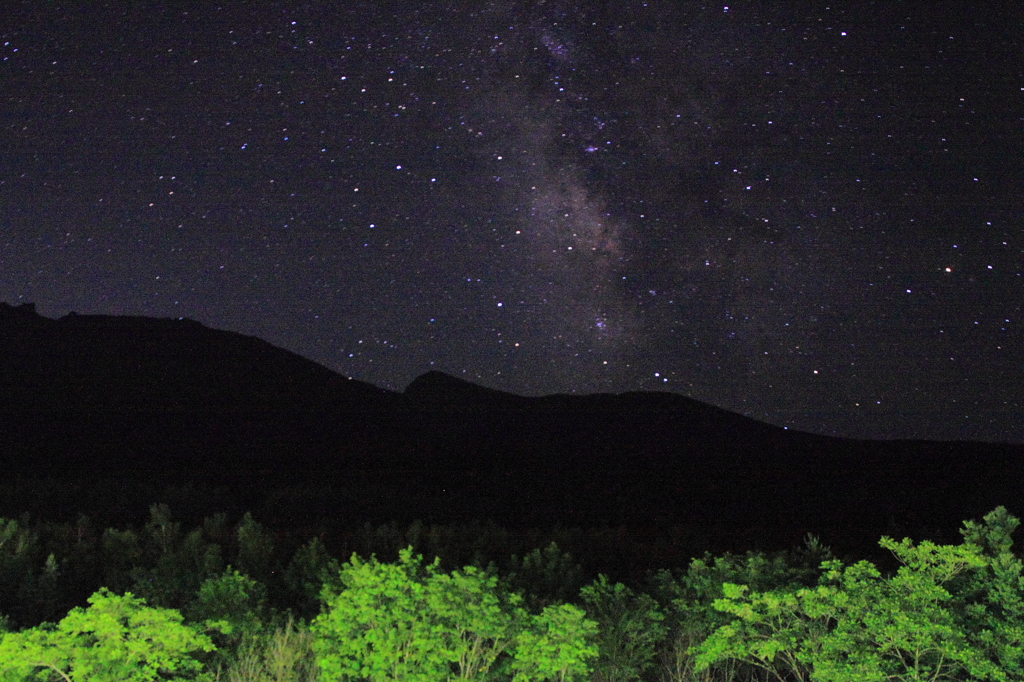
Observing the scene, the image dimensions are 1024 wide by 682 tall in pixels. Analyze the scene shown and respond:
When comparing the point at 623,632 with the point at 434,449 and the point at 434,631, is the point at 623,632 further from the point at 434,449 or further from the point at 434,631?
the point at 434,449

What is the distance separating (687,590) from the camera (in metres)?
7.64

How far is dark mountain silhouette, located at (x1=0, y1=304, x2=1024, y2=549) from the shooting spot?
29172 mm

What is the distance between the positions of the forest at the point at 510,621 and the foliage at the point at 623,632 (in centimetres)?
2

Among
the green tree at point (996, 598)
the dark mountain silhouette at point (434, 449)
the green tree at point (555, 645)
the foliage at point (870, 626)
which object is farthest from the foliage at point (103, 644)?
the dark mountain silhouette at point (434, 449)

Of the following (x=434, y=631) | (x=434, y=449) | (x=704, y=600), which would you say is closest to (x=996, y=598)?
(x=704, y=600)

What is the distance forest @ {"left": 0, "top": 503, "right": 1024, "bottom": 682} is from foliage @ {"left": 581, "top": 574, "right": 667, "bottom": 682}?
0.06ft

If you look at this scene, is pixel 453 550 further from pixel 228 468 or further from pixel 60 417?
pixel 60 417

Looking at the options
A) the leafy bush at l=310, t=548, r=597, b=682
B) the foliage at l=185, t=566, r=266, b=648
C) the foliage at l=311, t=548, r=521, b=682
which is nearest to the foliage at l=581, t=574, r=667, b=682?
the leafy bush at l=310, t=548, r=597, b=682

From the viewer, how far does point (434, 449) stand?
5178cm

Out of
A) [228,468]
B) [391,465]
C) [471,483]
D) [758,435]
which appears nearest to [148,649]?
[471,483]

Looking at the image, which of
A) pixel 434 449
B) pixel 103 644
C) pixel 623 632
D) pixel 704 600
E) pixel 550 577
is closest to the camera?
pixel 103 644

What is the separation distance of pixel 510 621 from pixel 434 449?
4673 centimetres

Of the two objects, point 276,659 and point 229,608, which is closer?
point 276,659

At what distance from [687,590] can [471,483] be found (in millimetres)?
27681
